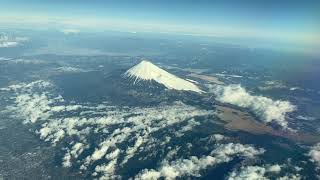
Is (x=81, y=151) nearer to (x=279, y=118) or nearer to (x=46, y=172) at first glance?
(x=46, y=172)

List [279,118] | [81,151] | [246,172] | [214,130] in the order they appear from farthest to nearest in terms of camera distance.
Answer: [279,118]
[214,130]
[81,151]
[246,172]

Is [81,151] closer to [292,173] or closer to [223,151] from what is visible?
[223,151]

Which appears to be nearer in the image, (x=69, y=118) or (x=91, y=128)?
(x=91, y=128)

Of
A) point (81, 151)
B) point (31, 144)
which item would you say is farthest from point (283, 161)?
point (31, 144)

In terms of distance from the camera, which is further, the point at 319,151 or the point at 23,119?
the point at 23,119

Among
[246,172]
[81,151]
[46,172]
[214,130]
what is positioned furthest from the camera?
[214,130]

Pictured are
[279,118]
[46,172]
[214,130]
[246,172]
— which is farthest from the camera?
[279,118]

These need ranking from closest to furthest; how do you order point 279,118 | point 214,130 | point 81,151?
1. point 81,151
2. point 214,130
3. point 279,118

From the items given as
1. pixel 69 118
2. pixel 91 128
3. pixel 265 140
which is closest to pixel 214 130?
pixel 265 140

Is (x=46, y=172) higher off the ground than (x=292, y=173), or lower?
lower
